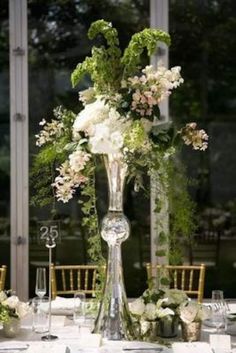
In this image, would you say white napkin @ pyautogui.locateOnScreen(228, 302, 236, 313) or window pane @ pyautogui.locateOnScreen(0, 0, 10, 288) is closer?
white napkin @ pyautogui.locateOnScreen(228, 302, 236, 313)

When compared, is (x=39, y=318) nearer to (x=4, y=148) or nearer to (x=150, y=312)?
(x=150, y=312)

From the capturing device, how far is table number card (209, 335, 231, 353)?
2309 mm

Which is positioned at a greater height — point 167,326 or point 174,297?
point 174,297

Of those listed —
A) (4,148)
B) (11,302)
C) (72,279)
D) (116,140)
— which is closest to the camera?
(116,140)

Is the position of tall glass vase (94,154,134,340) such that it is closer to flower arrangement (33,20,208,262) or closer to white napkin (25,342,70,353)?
flower arrangement (33,20,208,262)

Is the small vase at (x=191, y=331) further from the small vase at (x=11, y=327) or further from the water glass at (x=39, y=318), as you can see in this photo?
the small vase at (x=11, y=327)

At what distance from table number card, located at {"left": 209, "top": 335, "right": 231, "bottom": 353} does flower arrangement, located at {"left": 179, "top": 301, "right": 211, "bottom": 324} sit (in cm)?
9

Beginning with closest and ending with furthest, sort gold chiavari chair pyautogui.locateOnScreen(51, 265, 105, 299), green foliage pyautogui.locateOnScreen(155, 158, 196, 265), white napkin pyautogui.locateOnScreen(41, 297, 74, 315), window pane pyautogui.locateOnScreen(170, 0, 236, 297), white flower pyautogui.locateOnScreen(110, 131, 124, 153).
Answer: white flower pyautogui.locateOnScreen(110, 131, 124, 153) < white napkin pyautogui.locateOnScreen(41, 297, 74, 315) < gold chiavari chair pyautogui.locateOnScreen(51, 265, 105, 299) < green foliage pyautogui.locateOnScreen(155, 158, 196, 265) < window pane pyautogui.locateOnScreen(170, 0, 236, 297)

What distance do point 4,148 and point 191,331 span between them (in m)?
2.27

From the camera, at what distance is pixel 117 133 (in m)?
2.24

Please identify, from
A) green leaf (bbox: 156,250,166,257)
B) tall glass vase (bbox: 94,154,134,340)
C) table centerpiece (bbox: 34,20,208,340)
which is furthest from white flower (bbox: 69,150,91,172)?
green leaf (bbox: 156,250,166,257)

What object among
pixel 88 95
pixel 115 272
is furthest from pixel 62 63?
pixel 115 272

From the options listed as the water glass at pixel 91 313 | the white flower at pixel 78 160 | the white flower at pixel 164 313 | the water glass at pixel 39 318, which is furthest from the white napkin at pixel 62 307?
the white flower at pixel 78 160

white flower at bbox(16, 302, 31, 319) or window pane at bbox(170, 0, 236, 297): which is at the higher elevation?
window pane at bbox(170, 0, 236, 297)
